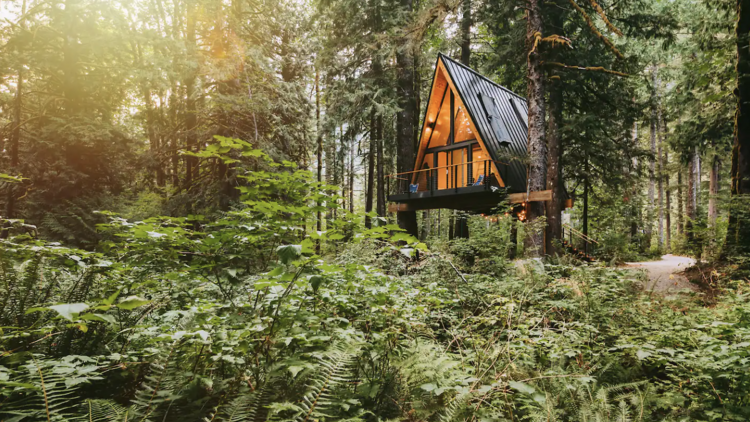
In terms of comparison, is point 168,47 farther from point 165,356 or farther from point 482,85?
point 482,85

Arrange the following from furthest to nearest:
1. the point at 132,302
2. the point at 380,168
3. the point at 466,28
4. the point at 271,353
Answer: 1. the point at 380,168
2. the point at 466,28
3. the point at 271,353
4. the point at 132,302

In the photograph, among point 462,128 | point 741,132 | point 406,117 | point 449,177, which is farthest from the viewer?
point 449,177

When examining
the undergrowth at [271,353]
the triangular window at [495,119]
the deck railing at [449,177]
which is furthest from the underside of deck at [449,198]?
the undergrowth at [271,353]

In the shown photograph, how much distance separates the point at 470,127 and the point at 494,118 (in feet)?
5.51

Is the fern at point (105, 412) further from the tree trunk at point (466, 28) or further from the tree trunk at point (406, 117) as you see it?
the tree trunk at point (466, 28)

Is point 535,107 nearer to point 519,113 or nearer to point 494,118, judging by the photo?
point 494,118

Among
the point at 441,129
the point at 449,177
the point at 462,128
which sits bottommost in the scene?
the point at 449,177

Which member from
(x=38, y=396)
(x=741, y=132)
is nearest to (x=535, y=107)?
(x=741, y=132)

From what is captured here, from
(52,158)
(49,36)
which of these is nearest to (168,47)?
(49,36)

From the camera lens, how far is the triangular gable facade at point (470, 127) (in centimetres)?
1234

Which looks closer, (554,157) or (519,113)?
(554,157)

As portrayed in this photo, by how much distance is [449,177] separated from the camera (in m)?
14.5

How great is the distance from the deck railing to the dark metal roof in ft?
2.15

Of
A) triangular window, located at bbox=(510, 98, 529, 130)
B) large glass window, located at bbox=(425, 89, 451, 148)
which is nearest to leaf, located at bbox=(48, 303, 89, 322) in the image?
large glass window, located at bbox=(425, 89, 451, 148)
